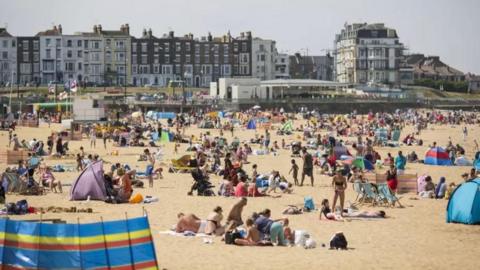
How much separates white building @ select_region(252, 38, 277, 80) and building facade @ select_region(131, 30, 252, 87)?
972 mm

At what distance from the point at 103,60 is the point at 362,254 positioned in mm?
81529

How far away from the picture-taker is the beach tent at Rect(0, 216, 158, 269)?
1084 cm

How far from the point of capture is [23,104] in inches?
2665

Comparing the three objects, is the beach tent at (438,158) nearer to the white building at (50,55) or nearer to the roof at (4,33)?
the white building at (50,55)

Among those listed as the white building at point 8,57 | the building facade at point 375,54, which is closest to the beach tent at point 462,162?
the white building at point 8,57

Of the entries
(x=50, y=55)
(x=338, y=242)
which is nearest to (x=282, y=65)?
(x=50, y=55)

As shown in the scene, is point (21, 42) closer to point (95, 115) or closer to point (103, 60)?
point (103, 60)

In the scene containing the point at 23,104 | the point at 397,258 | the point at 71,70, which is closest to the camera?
the point at 397,258

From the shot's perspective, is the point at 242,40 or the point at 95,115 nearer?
the point at 95,115

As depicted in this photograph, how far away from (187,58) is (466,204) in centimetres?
7828

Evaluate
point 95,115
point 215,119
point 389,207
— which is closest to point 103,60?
point 215,119

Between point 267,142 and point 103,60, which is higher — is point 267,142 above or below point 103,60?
below

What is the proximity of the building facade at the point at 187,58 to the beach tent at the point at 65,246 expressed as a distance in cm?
8189

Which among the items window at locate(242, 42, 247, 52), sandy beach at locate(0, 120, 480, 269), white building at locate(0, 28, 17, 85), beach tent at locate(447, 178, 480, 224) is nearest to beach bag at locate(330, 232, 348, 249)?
sandy beach at locate(0, 120, 480, 269)
